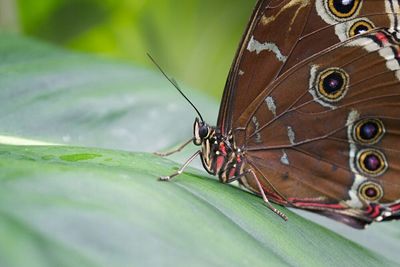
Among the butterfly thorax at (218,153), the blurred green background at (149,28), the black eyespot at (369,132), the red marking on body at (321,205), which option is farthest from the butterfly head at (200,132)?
the blurred green background at (149,28)

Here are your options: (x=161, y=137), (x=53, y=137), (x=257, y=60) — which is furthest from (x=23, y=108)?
(x=257, y=60)

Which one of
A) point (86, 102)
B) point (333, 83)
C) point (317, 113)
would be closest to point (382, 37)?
point (333, 83)

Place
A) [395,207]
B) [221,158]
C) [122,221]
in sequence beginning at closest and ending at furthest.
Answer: [122,221] < [221,158] < [395,207]

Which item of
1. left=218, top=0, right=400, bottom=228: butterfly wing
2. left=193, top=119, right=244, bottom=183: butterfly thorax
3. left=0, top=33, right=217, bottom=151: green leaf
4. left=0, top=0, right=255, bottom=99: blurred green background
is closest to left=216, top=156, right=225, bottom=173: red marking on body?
left=193, top=119, right=244, bottom=183: butterfly thorax

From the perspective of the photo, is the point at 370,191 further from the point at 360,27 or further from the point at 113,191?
the point at 113,191

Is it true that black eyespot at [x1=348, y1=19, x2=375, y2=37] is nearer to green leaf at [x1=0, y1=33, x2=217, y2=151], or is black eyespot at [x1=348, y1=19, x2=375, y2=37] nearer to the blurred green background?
green leaf at [x1=0, y1=33, x2=217, y2=151]

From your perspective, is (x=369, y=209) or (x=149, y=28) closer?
(x=369, y=209)

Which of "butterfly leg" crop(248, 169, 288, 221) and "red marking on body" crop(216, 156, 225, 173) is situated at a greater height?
"red marking on body" crop(216, 156, 225, 173)
